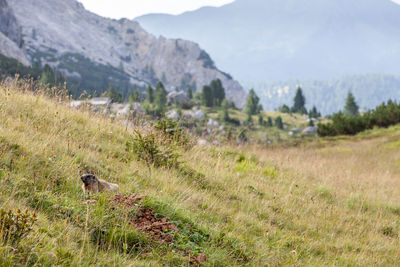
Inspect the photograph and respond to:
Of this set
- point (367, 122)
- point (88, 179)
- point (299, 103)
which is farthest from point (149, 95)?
point (88, 179)

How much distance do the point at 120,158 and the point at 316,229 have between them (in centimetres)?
414

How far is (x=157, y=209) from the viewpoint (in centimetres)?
425

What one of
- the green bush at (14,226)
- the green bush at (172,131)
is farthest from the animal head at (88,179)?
the green bush at (172,131)

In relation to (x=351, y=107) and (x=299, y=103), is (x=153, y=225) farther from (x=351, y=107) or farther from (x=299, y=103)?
(x=299, y=103)

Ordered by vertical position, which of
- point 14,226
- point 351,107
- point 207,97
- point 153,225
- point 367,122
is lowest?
point 153,225

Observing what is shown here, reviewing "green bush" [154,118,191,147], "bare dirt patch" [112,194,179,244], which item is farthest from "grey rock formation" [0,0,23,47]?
"bare dirt patch" [112,194,179,244]

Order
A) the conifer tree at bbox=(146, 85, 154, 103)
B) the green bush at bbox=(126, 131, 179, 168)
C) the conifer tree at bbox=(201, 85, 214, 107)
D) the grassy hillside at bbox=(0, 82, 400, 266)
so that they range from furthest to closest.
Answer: the conifer tree at bbox=(201, 85, 214, 107) → the conifer tree at bbox=(146, 85, 154, 103) → the green bush at bbox=(126, 131, 179, 168) → the grassy hillside at bbox=(0, 82, 400, 266)

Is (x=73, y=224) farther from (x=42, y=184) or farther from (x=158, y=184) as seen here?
(x=158, y=184)

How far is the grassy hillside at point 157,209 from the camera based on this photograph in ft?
10.9

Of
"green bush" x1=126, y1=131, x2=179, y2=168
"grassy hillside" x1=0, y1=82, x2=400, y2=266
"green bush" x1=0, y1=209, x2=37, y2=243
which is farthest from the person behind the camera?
"green bush" x1=126, y1=131, x2=179, y2=168

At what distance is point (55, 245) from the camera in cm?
294

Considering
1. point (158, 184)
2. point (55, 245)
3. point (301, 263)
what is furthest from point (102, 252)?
point (301, 263)

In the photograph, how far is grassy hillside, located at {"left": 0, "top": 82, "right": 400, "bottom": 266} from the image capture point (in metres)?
3.32

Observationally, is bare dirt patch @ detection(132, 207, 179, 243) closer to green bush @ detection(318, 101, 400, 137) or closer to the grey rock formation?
green bush @ detection(318, 101, 400, 137)
